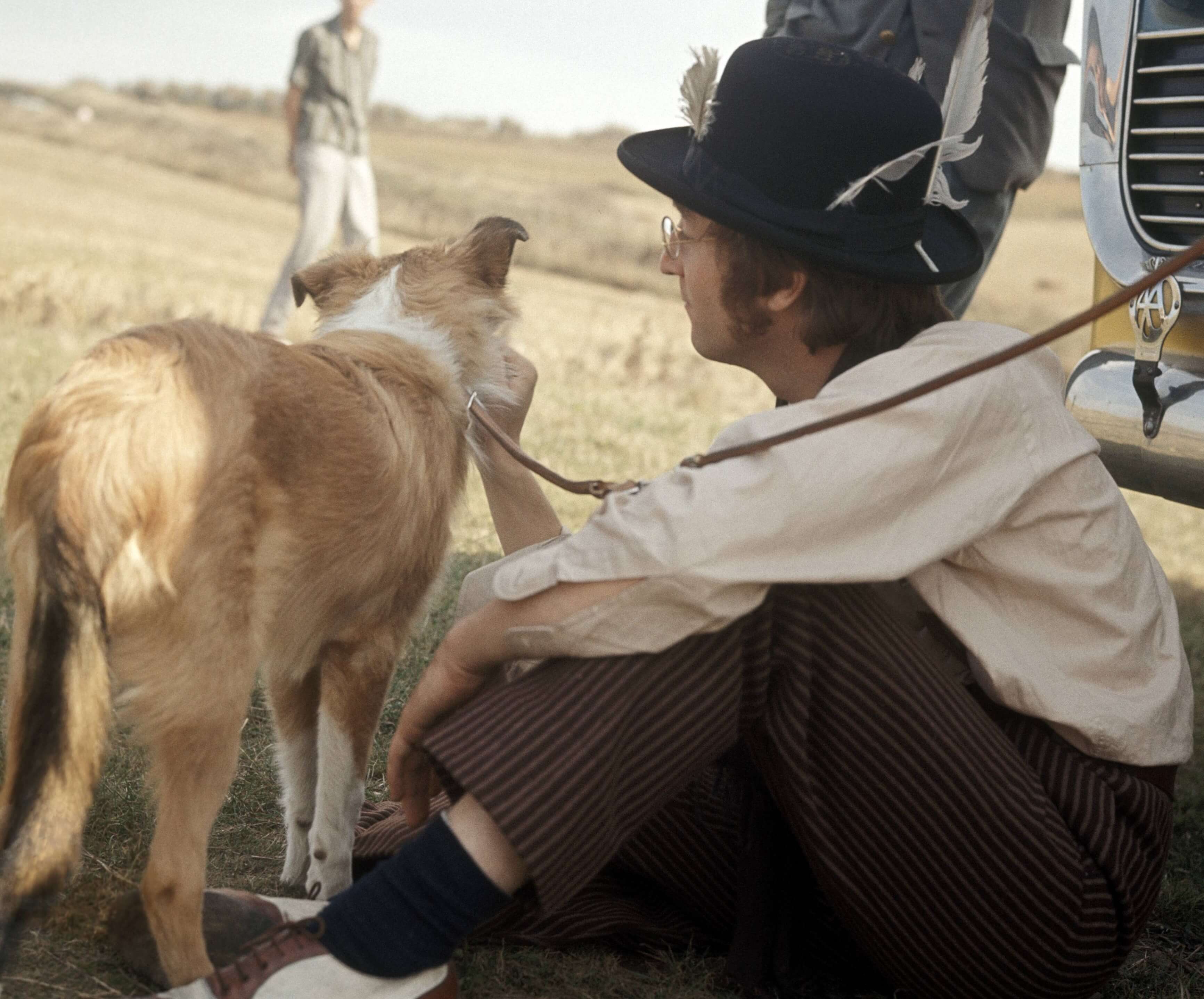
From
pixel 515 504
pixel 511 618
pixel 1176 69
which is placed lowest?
pixel 515 504

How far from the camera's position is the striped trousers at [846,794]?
6.20 ft

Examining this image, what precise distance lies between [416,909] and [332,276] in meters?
2.04

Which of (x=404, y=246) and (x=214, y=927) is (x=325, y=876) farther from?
(x=404, y=246)

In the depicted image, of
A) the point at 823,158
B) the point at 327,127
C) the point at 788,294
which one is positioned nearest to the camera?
the point at 823,158

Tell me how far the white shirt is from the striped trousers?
9 cm

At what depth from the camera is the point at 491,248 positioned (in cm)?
346

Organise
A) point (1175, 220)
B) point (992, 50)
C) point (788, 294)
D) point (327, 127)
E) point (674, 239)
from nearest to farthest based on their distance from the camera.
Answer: point (788, 294)
point (674, 239)
point (1175, 220)
point (992, 50)
point (327, 127)

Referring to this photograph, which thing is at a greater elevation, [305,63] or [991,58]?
[305,63]

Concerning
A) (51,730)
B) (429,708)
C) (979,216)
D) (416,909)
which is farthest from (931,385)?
(979,216)

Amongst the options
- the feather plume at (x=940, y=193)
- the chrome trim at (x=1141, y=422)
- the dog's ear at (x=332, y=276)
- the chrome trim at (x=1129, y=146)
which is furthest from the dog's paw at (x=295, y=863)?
the chrome trim at (x=1129, y=146)

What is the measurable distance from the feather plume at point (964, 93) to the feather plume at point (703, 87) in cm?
46

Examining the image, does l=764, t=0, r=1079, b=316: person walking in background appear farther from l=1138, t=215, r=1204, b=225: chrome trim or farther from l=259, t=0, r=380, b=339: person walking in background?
l=259, t=0, r=380, b=339: person walking in background

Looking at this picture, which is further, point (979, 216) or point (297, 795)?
point (979, 216)

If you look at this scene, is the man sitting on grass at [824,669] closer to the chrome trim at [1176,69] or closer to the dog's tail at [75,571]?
the dog's tail at [75,571]
